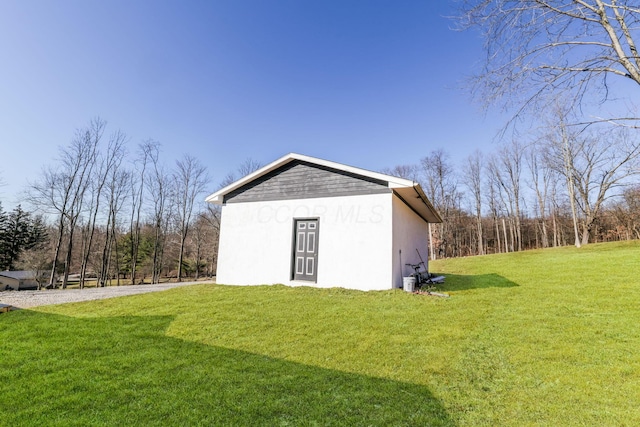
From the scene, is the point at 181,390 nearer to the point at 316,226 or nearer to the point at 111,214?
the point at 316,226

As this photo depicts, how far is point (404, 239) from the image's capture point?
10398mm

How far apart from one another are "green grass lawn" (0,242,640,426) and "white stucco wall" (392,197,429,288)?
2.17m

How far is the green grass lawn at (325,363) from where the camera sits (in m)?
2.53

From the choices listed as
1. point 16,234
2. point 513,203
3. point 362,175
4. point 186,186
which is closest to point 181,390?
point 362,175

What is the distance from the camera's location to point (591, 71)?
12.4 ft

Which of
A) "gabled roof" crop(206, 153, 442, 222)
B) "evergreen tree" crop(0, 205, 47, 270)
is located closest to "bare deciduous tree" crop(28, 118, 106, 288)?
"evergreen tree" crop(0, 205, 47, 270)

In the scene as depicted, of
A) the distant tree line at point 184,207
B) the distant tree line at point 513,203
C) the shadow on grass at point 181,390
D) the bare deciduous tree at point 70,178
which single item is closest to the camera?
the shadow on grass at point 181,390

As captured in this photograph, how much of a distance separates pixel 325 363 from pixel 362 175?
6.30 m

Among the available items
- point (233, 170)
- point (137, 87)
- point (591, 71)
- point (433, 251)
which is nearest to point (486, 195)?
point (433, 251)

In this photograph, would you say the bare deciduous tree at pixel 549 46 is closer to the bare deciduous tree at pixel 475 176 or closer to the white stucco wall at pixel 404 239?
the white stucco wall at pixel 404 239

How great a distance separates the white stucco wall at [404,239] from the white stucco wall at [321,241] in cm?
59

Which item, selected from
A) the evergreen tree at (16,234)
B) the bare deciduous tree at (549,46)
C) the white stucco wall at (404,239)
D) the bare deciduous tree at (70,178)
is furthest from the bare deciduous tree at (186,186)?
the bare deciduous tree at (549,46)

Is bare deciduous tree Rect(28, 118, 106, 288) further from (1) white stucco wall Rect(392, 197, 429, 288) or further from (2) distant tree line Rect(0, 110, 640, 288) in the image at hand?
(1) white stucco wall Rect(392, 197, 429, 288)

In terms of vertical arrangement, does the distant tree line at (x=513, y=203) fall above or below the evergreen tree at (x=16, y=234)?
above
